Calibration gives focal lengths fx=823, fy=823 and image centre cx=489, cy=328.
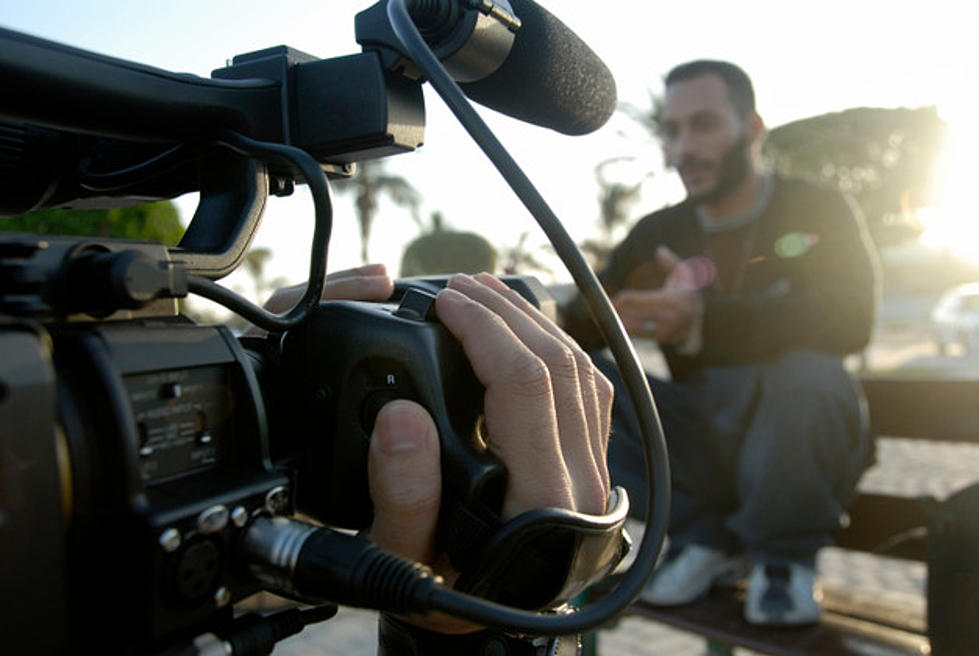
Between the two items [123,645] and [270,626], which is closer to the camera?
[123,645]

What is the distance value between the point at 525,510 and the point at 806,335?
2.02 m

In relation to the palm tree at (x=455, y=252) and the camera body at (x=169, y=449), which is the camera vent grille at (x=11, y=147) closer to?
the camera body at (x=169, y=449)

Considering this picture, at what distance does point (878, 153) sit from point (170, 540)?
14.0m

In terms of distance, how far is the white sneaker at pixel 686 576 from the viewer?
98.6 inches

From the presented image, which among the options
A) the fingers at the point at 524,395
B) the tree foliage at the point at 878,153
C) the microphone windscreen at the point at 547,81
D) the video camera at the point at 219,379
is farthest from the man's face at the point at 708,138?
the fingers at the point at 524,395

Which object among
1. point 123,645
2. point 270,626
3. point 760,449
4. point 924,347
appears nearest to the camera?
point 123,645

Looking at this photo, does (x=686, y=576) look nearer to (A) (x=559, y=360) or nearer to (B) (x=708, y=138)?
(B) (x=708, y=138)

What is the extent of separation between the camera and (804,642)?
7.09 feet

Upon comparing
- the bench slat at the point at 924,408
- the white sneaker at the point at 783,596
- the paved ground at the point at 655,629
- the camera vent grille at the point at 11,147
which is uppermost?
the camera vent grille at the point at 11,147

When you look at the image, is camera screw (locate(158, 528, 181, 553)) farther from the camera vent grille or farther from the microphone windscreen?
the microphone windscreen

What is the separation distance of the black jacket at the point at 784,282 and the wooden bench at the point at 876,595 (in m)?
0.62

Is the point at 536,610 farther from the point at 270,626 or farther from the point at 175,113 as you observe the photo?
the point at 175,113

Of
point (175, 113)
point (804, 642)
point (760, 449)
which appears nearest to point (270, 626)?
point (175, 113)

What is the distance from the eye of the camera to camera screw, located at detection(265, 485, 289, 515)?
2.23 ft
